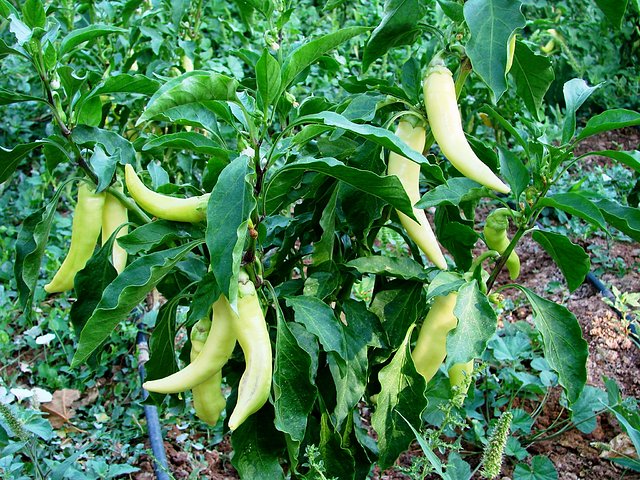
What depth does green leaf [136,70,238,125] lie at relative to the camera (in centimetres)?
108

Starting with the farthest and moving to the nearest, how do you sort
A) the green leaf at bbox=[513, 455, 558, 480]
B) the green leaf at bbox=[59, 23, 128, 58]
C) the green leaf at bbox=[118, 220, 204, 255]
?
the green leaf at bbox=[513, 455, 558, 480], the green leaf at bbox=[59, 23, 128, 58], the green leaf at bbox=[118, 220, 204, 255]

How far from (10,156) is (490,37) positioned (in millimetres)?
947

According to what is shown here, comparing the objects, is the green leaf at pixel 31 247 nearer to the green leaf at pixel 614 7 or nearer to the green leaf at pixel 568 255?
the green leaf at pixel 568 255

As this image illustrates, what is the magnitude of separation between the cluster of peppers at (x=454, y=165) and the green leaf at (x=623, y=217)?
0.54 ft

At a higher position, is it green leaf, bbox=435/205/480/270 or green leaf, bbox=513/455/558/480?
green leaf, bbox=435/205/480/270

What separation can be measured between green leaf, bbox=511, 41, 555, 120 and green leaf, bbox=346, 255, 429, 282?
0.37m

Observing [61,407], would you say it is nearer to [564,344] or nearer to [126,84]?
[126,84]

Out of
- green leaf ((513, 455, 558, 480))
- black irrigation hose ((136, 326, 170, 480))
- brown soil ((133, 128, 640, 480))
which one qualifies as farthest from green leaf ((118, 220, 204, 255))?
green leaf ((513, 455, 558, 480))

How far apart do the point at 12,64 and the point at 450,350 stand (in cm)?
330

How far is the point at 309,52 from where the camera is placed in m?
1.19

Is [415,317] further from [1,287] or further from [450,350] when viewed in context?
[1,287]

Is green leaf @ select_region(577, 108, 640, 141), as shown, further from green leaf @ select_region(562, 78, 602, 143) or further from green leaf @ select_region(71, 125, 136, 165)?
green leaf @ select_region(71, 125, 136, 165)

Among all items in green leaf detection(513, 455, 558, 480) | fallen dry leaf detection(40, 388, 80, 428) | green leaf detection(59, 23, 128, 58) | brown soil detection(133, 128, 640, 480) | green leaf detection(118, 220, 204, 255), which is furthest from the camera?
fallen dry leaf detection(40, 388, 80, 428)

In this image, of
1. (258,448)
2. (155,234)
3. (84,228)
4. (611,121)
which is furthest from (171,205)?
(611,121)
